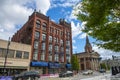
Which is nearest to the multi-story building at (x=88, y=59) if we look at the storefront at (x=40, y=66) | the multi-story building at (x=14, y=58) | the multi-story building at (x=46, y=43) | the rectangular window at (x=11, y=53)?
the multi-story building at (x=46, y=43)

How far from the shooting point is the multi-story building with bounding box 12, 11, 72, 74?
45.7 m

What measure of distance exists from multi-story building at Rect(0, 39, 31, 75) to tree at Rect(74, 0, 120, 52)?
3237 centimetres

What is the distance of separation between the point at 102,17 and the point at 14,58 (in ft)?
118

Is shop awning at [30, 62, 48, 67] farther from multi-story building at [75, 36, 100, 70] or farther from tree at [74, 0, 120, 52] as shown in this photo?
multi-story building at [75, 36, 100, 70]

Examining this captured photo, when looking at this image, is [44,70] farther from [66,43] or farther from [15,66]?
[66,43]

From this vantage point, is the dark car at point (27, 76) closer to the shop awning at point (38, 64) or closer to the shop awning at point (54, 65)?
the shop awning at point (38, 64)

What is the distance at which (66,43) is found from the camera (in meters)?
58.6

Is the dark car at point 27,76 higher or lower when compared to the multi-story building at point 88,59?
lower

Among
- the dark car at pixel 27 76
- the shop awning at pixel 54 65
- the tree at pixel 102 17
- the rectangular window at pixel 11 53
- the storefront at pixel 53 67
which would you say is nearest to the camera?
the tree at pixel 102 17

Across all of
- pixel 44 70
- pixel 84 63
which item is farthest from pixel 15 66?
pixel 84 63

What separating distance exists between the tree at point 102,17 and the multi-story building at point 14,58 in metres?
32.4

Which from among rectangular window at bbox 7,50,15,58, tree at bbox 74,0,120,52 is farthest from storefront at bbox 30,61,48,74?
tree at bbox 74,0,120,52

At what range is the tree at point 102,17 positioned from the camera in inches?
248

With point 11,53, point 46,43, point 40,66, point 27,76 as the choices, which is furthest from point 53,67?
point 27,76
